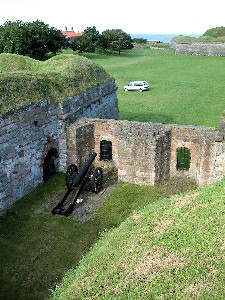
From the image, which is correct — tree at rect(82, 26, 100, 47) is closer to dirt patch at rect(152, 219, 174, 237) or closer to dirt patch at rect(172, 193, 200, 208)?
dirt patch at rect(172, 193, 200, 208)

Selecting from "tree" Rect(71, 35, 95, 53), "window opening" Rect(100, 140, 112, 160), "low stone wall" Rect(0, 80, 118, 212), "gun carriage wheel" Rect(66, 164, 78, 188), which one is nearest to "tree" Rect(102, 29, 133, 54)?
"tree" Rect(71, 35, 95, 53)

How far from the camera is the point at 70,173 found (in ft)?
48.3

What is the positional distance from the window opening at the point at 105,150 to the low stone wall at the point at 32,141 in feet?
5.96

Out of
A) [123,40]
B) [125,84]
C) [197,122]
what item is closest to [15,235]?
[197,122]

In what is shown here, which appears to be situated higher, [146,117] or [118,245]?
[146,117]

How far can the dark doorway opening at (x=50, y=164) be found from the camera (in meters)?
15.7

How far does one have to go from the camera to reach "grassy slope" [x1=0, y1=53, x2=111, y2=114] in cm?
1350

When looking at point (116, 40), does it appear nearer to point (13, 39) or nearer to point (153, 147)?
point (13, 39)

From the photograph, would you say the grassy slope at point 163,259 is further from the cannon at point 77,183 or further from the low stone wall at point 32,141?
the low stone wall at point 32,141

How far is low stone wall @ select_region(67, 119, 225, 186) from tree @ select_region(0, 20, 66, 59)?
86.9 ft

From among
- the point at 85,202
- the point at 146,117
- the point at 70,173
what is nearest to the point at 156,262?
the point at 85,202

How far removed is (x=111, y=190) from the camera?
1492cm

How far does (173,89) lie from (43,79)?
2435cm

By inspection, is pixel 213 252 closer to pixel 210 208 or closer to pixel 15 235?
pixel 210 208
